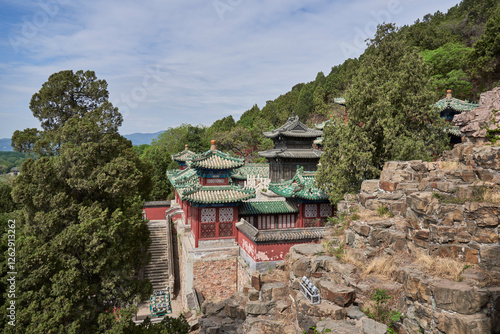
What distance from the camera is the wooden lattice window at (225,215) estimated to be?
1733 cm

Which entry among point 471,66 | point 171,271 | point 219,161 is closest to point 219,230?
point 219,161

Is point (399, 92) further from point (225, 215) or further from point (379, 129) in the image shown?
point (225, 215)

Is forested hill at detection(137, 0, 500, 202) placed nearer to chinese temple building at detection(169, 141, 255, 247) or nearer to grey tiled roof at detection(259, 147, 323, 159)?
chinese temple building at detection(169, 141, 255, 247)

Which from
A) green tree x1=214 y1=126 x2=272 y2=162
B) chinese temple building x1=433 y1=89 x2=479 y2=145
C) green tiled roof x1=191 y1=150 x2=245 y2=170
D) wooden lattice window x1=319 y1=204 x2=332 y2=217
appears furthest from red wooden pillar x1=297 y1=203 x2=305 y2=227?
green tree x1=214 y1=126 x2=272 y2=162

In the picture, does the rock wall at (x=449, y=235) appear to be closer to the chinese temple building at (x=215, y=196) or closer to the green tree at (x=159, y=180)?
the chinese temple building at (x=215, y=196)

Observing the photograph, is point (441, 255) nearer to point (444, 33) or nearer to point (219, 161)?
point (219, 161)

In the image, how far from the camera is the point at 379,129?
14484 mm

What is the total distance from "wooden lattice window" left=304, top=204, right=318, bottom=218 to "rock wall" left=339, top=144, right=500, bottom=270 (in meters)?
7.77

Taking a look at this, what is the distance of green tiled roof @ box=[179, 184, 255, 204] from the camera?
16234 mm

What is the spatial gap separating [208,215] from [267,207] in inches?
150

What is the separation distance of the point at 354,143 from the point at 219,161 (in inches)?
298

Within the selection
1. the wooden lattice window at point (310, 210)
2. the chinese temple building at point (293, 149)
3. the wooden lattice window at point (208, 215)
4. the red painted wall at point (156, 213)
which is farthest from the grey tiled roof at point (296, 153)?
the red painted wall at point (156, 213)

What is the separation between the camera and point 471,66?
28969 millimetres

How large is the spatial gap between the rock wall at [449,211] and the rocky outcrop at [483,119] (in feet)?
4.56
